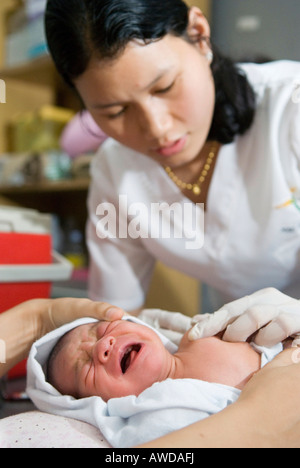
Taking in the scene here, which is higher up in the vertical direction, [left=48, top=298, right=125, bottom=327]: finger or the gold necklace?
the gold necklace

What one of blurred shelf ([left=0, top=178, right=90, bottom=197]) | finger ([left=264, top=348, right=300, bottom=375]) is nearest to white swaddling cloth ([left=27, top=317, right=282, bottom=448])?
finger ([left=264, top=348, right=300, bottom=375])

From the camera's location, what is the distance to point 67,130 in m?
1.52

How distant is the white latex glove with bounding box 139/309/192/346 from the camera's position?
52cm

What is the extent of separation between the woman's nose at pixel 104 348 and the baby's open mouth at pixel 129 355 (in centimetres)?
2

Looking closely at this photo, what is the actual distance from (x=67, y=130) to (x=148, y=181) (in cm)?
83

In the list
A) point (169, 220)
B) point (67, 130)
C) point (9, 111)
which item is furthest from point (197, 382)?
point (9, 111)

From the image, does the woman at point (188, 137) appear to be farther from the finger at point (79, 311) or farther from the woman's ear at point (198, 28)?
the finger at point (79, 311)

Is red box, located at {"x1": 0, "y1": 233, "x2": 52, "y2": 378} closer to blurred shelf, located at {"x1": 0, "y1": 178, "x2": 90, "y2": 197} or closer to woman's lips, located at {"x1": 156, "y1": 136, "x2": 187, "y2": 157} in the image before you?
woman's lips, located at {"x1": 156, "y1": 136, "x2": 187, "y2": 157}

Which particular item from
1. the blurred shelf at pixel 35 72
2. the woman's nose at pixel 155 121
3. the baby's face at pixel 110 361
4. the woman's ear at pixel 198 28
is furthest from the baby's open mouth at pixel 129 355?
the blurred shelf at pixel 35 72

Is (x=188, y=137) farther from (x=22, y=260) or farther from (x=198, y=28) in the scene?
(x=22, y=260)

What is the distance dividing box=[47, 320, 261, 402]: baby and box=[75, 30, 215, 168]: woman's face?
278 millimetres

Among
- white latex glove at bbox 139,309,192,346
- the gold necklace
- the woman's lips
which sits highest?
the woman's lips

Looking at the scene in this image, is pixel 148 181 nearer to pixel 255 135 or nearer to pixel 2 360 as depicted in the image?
pixel 255 135

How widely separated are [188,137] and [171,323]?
28 cm
